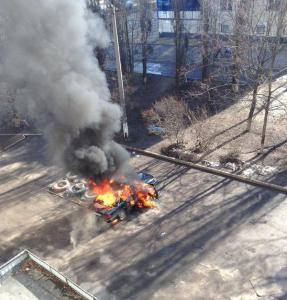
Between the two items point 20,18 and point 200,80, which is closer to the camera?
point 20,18

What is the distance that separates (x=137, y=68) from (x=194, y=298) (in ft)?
68.3

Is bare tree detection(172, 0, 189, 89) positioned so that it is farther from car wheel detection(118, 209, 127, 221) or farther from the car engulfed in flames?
car wheel detection(118, 209, 127, 221)

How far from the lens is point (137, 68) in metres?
28.1

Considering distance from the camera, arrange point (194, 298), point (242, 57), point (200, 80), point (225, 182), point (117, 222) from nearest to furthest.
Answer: point (194, 298), point (117, 222), point (225, 182), point (242, 57), point (200, 80)

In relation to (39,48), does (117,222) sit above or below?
below

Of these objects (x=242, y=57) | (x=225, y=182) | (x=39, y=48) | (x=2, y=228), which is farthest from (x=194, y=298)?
(x=242, y=57)

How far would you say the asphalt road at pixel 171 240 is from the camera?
34.6ft

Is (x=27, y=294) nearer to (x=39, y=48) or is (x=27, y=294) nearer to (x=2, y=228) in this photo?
(x=2, y=228)

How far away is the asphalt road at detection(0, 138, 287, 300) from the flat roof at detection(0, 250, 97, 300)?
2.29m

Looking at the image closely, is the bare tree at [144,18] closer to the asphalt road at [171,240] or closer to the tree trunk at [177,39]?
the tree trunk at [177,39]

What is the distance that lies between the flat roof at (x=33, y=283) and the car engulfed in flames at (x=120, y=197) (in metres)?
4.40

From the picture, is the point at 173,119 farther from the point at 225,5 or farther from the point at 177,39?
the point at 225,5

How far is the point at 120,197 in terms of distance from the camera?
13602 millimetres

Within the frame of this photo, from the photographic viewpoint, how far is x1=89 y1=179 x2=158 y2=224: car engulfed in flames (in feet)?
43.5
